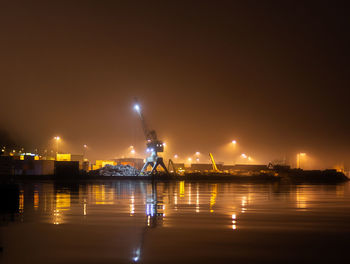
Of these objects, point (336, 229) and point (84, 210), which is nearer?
point (336, 229)

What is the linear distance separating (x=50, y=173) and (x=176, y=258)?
7662 cm

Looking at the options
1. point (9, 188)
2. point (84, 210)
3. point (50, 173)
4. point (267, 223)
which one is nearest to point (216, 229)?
point (267, 223)

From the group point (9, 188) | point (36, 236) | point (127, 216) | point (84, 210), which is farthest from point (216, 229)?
point (9, 188)

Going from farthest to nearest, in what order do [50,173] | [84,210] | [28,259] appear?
[50,173], [84,210], [28,259]

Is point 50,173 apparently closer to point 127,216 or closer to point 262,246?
point 127,216

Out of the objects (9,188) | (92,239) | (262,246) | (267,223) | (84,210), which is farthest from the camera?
(9,188)

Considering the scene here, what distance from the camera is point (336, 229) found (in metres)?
11.9

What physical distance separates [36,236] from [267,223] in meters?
7.49

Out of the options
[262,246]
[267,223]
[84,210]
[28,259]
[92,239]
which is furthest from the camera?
[84,210]

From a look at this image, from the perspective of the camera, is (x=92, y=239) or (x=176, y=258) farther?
(x=92, y=239)

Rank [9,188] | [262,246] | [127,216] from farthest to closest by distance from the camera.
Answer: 1. [9,188]
2. [127,216]
3. [262,246]

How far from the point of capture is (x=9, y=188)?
21234 millimetres

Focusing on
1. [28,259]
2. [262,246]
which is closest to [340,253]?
[262,246]

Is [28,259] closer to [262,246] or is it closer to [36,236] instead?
[36,236]
